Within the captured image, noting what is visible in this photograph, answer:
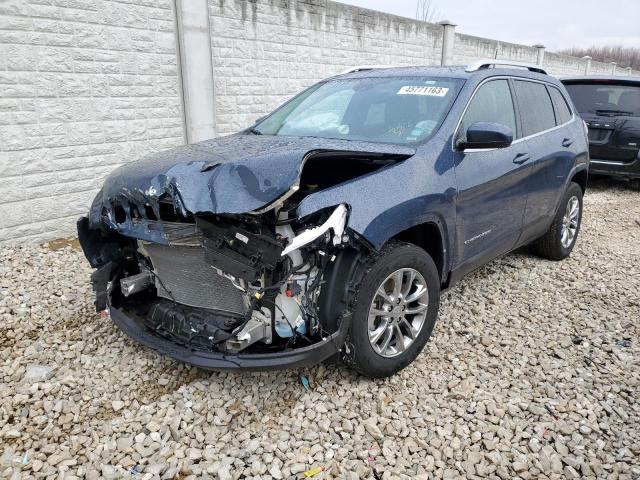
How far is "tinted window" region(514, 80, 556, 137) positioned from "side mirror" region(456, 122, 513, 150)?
3.35 ft

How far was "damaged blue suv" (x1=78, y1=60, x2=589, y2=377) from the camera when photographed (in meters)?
2.43

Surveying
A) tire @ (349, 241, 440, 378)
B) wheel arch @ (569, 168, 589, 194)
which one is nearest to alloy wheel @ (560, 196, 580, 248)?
wheel arch @ (569, 168, 589, 194)

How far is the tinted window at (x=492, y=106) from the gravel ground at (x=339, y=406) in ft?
4.97

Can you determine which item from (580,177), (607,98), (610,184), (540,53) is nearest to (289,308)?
(580,177)

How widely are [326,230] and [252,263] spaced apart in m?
0.41

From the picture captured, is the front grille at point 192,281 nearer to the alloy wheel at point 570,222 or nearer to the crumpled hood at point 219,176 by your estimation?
the crumpled hood at point 219,176

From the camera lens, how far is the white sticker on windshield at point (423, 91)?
3.46m

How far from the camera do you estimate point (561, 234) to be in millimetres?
4965

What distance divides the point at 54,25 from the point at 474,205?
4776mm

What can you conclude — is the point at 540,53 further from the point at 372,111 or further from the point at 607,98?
the point at 372,111

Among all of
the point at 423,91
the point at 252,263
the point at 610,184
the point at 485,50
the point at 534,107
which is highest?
the point at 485,50

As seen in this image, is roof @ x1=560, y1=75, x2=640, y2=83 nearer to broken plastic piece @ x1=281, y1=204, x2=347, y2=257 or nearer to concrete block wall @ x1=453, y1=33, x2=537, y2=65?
concrete block wall @ x1=453, y1=33, x2=537, y2=65

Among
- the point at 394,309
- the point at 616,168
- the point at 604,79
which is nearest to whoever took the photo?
the point at 394,309

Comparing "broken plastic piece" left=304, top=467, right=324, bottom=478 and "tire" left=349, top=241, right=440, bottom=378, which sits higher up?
"tire" left=349, top=241, right=440, bottom=378
